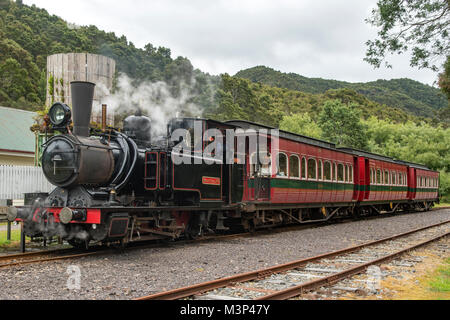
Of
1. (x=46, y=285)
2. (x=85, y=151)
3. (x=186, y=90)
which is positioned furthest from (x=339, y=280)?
(x=186, y=90)

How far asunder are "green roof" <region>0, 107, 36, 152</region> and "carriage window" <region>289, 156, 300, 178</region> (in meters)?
11.1

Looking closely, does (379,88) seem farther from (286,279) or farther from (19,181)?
(286,279)

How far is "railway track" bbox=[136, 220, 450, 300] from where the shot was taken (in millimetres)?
5184

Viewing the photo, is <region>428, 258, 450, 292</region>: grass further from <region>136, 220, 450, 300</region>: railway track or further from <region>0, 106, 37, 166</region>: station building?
<region>0, 106, 37, 166</region>: station building

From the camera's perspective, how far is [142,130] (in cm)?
934

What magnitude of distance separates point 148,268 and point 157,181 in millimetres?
2101

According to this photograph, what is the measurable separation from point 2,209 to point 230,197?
536cm

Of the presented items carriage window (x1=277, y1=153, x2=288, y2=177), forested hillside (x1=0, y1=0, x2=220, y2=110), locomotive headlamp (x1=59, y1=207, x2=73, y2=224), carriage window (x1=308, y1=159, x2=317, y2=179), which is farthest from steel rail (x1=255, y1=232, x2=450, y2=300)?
forested hillside (x1=0, y1=0, x2=220, y2=110)

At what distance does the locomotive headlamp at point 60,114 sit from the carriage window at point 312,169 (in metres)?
9.26

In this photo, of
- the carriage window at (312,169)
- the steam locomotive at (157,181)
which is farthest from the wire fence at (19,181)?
the carriage window at (312,169)

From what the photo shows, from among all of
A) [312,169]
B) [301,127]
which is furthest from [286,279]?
[301,127]

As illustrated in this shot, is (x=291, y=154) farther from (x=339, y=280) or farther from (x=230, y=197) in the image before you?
(x=339, y=280)

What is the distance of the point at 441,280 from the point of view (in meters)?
6.35
